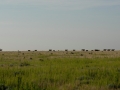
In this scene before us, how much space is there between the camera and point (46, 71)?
16703mm

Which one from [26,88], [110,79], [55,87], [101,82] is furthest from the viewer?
[110,79]

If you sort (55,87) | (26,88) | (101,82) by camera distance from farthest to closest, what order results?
(101,82) < (55,87) < (26,88)

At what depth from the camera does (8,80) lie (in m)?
13.4

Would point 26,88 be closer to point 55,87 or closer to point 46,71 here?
point 55,87

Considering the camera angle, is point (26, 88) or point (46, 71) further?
point (46, 71)

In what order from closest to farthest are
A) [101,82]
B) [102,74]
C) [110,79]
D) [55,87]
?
[55,87], [101,82], [110,79], [102,74]

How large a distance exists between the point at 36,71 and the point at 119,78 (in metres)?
5.33

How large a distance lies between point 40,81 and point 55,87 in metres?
1.57

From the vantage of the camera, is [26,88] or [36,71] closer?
[26,88]

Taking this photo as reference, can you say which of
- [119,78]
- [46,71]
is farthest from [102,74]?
[46,71]

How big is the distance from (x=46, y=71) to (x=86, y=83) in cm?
390

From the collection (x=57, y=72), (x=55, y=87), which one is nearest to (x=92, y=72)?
(x=57, y=72)

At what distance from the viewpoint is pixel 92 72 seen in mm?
16406

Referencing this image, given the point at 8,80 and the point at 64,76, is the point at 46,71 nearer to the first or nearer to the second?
the point at 64,76
